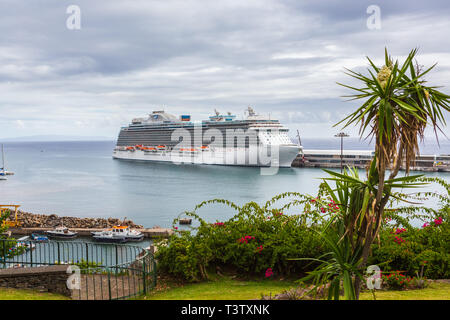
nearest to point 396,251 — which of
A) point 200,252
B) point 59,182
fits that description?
point 200,252

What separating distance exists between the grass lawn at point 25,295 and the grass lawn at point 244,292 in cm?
188

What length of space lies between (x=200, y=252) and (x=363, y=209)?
17.8 feet

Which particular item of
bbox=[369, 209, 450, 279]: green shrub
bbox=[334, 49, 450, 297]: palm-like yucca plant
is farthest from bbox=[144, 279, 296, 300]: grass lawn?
bbox=[334, 49, 450, 297]: palm-like yucca plant

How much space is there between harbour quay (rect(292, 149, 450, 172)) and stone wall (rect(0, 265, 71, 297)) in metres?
54.4

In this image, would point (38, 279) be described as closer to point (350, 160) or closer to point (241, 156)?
point (241, 156)

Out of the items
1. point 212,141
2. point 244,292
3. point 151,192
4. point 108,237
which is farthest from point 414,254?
point 212,141

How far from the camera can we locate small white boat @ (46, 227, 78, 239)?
25.5 m

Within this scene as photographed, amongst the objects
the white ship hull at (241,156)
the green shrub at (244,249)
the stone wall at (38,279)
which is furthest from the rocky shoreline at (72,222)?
the white ship hull at (241,156)

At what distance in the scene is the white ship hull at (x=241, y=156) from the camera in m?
66.2

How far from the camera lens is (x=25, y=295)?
740cm

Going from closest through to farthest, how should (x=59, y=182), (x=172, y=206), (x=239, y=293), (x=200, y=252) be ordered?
1. (x=239, y=293)
2. (x=200, y=252)
3. (x=172, y=206)
4. (x=59, y=182)
